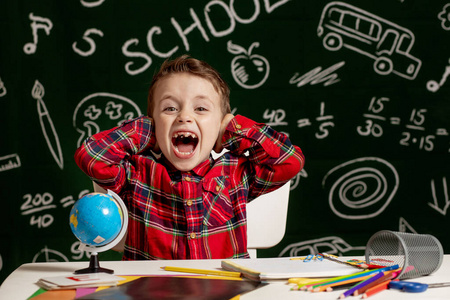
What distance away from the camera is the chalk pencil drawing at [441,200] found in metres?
2.38

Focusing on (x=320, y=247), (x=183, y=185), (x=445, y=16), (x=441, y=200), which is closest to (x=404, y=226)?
(x=441, y=200)

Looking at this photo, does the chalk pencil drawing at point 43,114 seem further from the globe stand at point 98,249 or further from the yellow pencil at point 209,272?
the yellow pencil at point 209,272

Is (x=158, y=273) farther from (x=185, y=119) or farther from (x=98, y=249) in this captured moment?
(x=185, y=119)

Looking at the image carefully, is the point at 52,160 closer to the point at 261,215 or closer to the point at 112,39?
the point at 112,39

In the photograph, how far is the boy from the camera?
1.41 metres

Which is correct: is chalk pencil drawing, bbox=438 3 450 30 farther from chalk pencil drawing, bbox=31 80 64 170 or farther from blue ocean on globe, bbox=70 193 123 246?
blue ocean on globe, bbox=70 193 123 246

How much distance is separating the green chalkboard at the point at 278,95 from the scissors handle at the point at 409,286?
4.92 feet

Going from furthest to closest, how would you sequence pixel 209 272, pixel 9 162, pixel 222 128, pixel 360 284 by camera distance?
pixel 9 162, pixel 222 128, pixel 209 272, pixel 360 284

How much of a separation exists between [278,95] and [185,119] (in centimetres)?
101

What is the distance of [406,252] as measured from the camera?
876mm

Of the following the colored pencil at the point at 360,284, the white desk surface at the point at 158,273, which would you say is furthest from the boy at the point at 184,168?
the colored pencil at the point at 360,284

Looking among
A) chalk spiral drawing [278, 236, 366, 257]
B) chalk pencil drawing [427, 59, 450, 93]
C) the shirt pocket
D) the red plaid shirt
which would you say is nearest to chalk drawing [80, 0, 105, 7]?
the red plaid shirt

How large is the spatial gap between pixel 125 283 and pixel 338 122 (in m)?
1.66

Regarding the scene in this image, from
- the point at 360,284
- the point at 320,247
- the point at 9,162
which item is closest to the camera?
the point at 360,284
